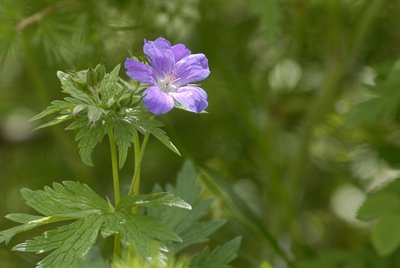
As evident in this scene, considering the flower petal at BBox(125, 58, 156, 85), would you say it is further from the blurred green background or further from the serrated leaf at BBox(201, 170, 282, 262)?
the blurred green background

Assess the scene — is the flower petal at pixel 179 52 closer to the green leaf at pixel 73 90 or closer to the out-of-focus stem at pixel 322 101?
the green leaf at pixel 73 90

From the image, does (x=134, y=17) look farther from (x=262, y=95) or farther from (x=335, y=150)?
(x=335, y=150)

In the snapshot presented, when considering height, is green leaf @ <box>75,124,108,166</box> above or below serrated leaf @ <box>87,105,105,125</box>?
below

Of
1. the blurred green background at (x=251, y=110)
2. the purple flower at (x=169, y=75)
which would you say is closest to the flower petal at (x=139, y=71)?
the purple flower at (x=169, y=75)

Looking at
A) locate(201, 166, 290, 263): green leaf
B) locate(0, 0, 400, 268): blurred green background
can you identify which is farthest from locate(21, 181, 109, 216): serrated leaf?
locate(0, 0, 400, 268): blurred green background

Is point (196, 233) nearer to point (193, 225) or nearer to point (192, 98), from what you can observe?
point (193, 225)

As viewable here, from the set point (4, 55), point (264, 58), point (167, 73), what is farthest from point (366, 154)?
point (167, 73)

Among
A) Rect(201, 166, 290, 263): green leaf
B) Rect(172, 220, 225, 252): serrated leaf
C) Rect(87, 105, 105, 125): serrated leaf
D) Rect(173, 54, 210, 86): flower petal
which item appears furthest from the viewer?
Rect(201, 166, 290, 263): green leaf

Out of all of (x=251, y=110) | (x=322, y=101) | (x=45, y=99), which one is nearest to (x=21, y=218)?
(x=45, y=99)
